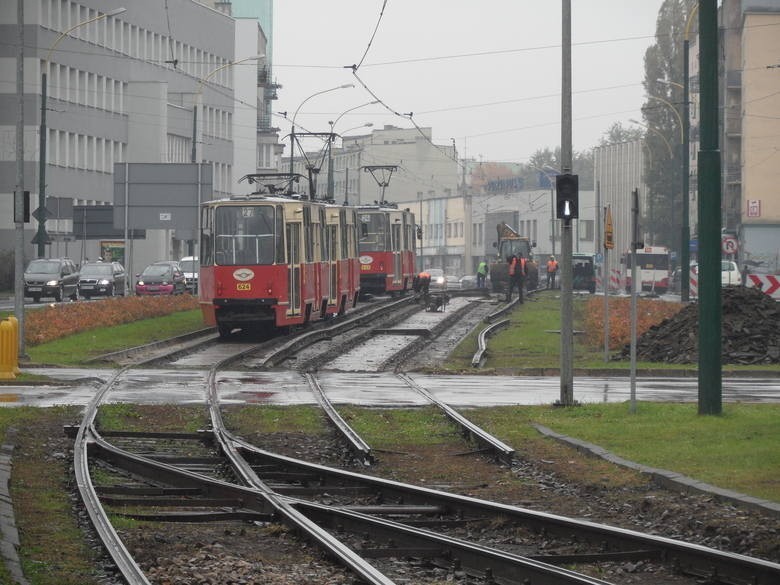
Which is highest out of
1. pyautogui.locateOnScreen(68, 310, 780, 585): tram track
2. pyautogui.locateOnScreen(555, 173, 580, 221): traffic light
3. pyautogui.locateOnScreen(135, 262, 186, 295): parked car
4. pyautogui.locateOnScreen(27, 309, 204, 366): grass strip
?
pyautogui.locateOnScreen(555, 173, 580, 221): traffic light

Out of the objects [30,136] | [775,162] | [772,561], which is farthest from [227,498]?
[775,162]

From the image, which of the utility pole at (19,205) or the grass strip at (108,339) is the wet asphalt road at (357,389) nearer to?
the utility pole at (19,205)

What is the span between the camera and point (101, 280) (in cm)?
6919

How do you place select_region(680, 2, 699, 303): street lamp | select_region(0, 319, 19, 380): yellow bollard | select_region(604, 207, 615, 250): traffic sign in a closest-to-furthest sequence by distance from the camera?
select_region(604, 207, 615, 250): traffic sign → select_region(0, 319, 19, 380): yellow bollard → select_region(680, 2, 699, 303): street lamp

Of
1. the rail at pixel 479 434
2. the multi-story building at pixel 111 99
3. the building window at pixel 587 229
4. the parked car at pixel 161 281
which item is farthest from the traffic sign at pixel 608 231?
the building window at pixel 587 229

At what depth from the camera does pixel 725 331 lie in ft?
111

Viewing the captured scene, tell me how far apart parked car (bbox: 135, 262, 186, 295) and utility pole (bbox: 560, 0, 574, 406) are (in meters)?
50.5

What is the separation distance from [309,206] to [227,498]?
2778cm

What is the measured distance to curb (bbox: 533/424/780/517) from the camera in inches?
447

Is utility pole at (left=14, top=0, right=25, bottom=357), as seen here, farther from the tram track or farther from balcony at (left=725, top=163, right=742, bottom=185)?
balcony at (left=725, top=163, right=742, bottom=185)

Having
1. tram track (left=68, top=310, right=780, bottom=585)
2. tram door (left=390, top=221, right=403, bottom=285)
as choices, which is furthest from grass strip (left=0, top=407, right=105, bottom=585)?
tram door (left=390, top=221, right=403, bottom=285)

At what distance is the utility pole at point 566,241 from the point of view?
824 inches

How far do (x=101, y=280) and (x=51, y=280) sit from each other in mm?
4097

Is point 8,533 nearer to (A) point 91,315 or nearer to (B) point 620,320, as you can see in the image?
(B) point 620,320
